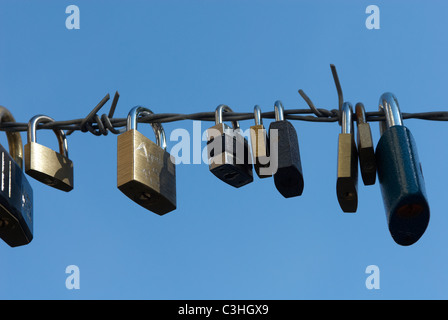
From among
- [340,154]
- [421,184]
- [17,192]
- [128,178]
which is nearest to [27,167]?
[17,192]

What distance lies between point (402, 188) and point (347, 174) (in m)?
0.31

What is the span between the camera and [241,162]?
18.1ft

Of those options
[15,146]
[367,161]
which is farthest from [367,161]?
[15,146]

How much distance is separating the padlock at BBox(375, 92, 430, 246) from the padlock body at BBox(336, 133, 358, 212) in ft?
0.42

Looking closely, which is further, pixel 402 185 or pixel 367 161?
pixel 367 161

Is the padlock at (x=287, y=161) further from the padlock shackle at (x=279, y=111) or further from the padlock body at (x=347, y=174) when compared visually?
the padlock body at (x=347, y=174)

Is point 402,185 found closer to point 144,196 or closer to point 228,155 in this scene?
point 228,155

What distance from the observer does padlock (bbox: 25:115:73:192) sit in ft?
19.1

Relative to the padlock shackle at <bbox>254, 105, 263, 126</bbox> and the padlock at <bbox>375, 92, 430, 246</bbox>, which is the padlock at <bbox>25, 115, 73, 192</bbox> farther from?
the padlock at <bbox>375, 92, 430, 246</bbox>

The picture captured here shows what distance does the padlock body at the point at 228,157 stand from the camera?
5453 mm

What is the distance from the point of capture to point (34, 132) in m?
5.94

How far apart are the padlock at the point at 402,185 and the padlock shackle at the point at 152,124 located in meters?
1.27

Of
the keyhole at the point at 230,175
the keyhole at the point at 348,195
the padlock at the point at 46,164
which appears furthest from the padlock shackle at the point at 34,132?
the keyhole at the point at 348,195

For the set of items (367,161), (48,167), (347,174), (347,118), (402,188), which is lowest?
(402,188)
